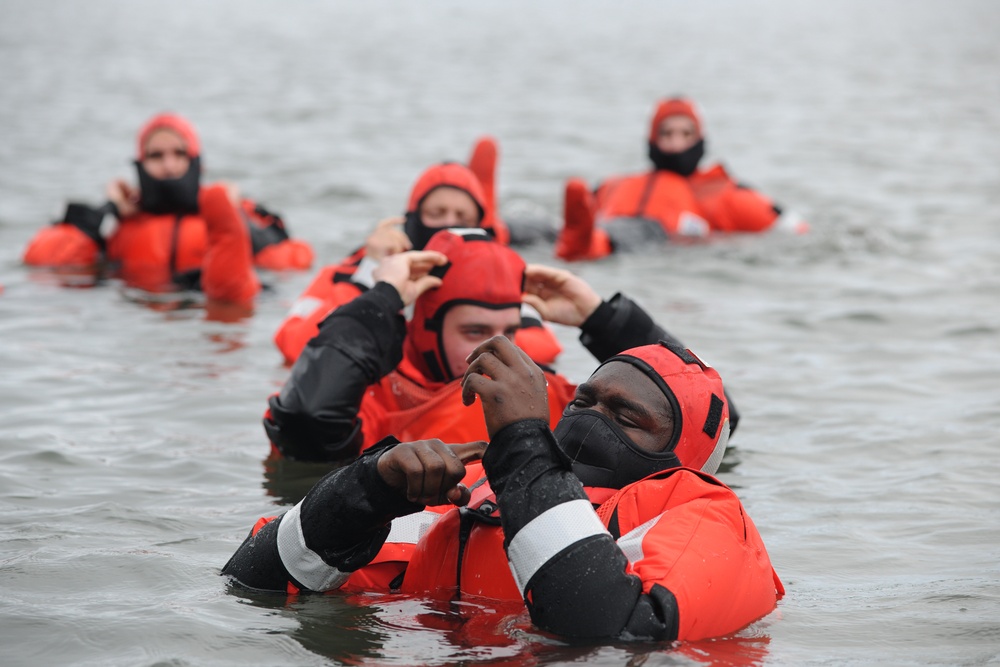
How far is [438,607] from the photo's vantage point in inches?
Result: 154

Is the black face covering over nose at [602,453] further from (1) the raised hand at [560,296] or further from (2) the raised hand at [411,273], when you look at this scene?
(1) the raised hand at [560,296]

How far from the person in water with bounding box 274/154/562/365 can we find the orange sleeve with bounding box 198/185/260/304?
1899 mm

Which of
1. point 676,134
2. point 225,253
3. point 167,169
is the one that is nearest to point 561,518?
point 225,253

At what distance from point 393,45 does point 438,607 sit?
38.6 meters

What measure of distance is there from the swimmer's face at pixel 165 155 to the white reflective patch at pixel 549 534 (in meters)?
7.55

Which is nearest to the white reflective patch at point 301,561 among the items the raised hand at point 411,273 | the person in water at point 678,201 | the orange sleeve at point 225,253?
the raised hand at point 411,273

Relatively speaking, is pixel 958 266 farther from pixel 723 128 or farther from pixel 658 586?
pixel 723 128

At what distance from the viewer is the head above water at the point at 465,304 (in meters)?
5.36

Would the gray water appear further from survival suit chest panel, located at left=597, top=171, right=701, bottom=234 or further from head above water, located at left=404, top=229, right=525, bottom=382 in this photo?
head above water, located at left=404, top=229, right=525, bottom=382

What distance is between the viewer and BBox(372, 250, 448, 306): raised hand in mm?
5398

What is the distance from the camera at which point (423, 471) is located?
11.6 feet

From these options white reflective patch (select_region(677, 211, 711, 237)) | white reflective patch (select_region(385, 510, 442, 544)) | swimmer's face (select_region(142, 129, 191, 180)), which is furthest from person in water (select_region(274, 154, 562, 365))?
white reflective patch (select_region(677, 211, 711, 237))

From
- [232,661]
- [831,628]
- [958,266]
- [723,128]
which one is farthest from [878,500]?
[723,128]

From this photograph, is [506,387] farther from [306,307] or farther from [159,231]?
[159,231]
